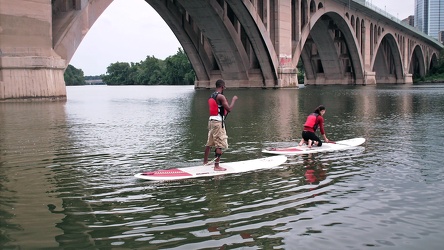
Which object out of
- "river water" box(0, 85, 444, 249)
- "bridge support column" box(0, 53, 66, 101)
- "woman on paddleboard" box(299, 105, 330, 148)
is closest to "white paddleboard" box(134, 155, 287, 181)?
"river water" box(0, 85, 444, 249)

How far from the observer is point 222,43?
60.5 metres

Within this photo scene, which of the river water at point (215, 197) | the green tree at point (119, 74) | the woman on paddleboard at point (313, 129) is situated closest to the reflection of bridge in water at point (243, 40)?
the river water at point (215, 197)

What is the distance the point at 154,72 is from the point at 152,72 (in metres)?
2.82

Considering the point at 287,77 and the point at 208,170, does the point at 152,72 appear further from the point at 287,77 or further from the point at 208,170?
the point at 208,170

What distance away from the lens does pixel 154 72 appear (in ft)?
549

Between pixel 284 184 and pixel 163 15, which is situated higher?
pixel 163 15

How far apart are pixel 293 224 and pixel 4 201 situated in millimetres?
4468

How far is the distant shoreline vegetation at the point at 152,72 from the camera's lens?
146 m

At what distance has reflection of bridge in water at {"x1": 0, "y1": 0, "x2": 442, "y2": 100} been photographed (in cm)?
2945

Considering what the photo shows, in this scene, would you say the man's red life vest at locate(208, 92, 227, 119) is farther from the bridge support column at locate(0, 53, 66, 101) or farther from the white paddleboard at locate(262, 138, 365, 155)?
the bridge support column at locate(0, 53, 66, 101)

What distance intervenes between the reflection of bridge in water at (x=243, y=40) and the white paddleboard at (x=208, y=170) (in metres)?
21.4

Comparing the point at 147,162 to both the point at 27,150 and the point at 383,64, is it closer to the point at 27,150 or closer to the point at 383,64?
the point at 27,150

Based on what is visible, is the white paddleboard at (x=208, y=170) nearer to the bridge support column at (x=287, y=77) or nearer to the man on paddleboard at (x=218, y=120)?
the man on paddleboard at (x=218, y=120)

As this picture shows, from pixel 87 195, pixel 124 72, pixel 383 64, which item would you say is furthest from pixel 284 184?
pixel 124 72
